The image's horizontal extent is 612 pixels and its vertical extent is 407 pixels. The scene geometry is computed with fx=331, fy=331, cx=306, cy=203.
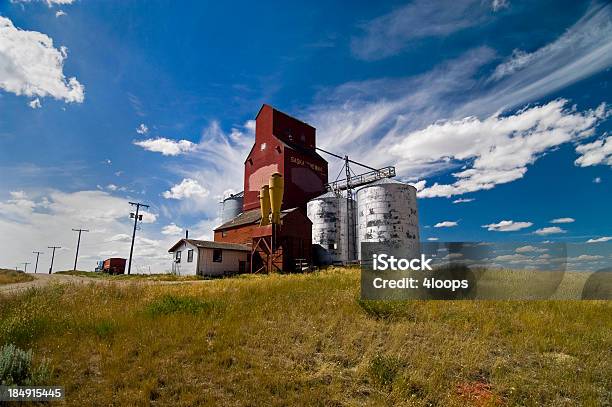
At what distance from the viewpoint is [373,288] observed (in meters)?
10.8

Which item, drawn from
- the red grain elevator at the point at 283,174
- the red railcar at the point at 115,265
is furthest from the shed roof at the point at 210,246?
the red railcar at the point at 115,265

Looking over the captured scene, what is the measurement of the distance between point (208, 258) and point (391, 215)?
610 inches

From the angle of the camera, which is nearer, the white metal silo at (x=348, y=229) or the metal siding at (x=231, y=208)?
the white metal silo at (x=348, y=229)

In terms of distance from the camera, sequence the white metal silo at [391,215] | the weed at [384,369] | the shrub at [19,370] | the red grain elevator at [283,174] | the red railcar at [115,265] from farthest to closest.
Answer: the red railcar at [115,265]
the red grain elevator at [283,174]
the white metal silo at [391,215]
the weed at [384,369]
the shrub at [19,370]

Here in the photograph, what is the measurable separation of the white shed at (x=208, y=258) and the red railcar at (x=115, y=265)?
19004mm

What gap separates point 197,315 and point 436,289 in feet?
24.9

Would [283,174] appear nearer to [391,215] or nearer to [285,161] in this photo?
[285,161]

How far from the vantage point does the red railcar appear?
1740 inches

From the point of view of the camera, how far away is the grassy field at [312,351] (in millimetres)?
5391

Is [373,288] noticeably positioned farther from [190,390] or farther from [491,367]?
[190,390]

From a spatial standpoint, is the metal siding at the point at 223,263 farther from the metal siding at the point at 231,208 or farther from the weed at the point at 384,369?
the weed at the point at 384,369

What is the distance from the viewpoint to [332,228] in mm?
30266

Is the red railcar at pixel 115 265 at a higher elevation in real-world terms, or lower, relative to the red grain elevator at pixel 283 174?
lower

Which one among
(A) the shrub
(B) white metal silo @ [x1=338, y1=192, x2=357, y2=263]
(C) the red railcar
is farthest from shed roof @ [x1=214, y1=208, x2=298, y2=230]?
(A) the shrub
